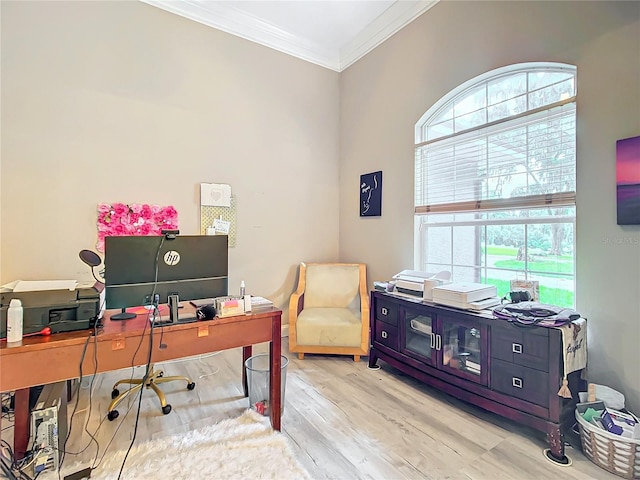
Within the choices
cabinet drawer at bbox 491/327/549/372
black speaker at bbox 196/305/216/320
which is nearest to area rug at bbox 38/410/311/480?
black speaker at bbox 196/305/216/320

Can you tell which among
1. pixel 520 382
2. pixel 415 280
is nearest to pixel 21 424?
pixel 415 280

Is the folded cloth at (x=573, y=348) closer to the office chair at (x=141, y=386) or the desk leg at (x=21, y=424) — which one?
the office chair at (x=141, y=386)

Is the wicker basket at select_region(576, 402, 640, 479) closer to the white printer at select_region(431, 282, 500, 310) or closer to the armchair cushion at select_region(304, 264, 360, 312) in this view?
the white printer at select_region(431, 282, 500, 310)

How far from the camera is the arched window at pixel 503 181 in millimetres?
2141

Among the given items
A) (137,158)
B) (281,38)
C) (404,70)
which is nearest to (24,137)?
(137,158)

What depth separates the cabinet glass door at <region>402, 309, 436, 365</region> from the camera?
2.37m

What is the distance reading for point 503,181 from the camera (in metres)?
2.45

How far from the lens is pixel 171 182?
3.00 meters

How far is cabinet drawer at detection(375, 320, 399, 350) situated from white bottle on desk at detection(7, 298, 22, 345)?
2.36m

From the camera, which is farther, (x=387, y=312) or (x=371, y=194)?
(x=371, y=194)

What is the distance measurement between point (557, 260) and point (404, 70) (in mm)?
2218

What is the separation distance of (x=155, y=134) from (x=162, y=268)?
1790 millimetres

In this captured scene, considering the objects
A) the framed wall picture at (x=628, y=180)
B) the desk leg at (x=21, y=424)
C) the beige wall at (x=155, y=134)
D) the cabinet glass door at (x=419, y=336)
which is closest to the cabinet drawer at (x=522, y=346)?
the cabinet glass door at (x=419, y=336)

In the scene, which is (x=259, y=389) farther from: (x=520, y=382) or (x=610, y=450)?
(x=610, y=450)
